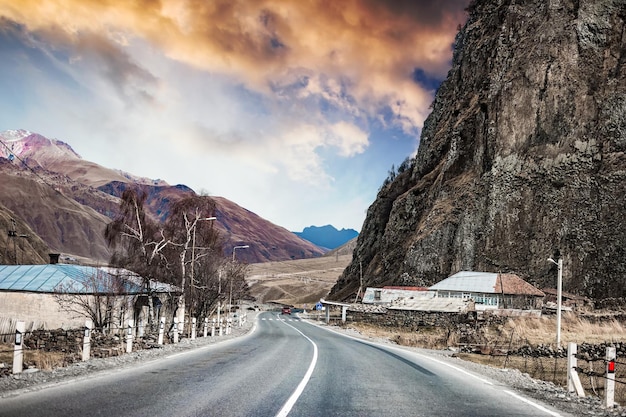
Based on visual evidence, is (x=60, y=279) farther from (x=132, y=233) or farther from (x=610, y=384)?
(x=610, y=384)

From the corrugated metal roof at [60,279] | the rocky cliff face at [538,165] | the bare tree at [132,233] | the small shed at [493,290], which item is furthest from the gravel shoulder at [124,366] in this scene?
the rocky cliff face at [538,165]

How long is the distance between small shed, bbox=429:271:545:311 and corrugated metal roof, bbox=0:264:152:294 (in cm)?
4004

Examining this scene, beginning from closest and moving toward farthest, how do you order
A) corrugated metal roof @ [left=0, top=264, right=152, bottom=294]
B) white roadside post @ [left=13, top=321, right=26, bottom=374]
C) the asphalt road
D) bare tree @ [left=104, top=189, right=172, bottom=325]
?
the asphalt road < white roadside post @ [left=13, top=321, right=26, bottom=374] < corrugated metal roof @ [left=0, top=264, right=152, bottom=294] < bare tree @ [left=104, top=189, right=172, bottom=325]

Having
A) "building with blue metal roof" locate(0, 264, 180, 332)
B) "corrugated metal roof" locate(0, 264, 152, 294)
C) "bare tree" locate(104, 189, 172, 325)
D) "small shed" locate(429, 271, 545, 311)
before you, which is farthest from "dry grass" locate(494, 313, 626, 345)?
"corrugated metal roof" locate(0, 264, 152, 294)

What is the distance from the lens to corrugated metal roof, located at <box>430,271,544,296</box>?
60.0 metres

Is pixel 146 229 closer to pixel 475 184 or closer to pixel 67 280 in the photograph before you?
pixel 67 280

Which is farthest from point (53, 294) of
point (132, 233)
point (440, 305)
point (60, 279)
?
point (440, 305)

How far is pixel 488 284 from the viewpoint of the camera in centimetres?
6288

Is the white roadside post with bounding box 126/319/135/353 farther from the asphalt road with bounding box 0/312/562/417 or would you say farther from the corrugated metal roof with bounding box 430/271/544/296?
the corrugated metal roof with bounding box 430/271/544/296

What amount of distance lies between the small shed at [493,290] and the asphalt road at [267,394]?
4762 cm

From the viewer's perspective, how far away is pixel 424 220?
85750 millimetres

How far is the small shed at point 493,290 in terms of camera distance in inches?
2325

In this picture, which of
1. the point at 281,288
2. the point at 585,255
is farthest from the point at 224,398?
the point at 281,288

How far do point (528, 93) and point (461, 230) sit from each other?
73.5 feet
